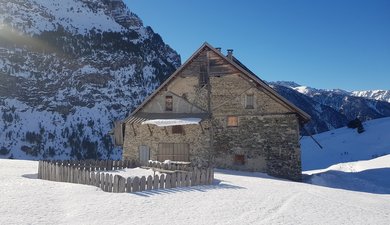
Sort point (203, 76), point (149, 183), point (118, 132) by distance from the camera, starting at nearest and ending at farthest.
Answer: point (149, 183) < point (203, 76) < point (118, 132)

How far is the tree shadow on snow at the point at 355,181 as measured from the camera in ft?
84.6

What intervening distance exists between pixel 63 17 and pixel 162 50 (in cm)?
4220

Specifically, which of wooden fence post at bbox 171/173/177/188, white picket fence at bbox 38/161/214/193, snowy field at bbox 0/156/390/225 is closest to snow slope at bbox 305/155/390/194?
snowy field at bbox 0/156/390/225

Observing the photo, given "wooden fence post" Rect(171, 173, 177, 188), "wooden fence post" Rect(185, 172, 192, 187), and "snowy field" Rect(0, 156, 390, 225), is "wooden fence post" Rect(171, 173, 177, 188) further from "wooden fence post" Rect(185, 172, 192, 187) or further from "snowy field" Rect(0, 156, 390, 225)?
"wooden fence post" Rect(185, 172, 192, 187)

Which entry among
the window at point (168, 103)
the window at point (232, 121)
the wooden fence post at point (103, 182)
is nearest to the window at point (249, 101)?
the window at point (232, 121)

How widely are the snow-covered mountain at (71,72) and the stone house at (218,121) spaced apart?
7969cm

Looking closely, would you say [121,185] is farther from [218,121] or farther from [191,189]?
[218,121]

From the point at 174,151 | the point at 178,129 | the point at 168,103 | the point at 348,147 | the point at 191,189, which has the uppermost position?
the point at 168,103

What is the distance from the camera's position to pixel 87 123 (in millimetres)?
115438

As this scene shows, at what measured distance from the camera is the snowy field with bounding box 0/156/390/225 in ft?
33.2

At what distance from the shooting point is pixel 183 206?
11.8 meters

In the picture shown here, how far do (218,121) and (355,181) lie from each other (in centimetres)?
1110

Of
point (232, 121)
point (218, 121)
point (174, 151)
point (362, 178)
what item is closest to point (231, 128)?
point (232, 121)

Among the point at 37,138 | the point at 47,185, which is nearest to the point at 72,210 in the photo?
the point at 47,185
